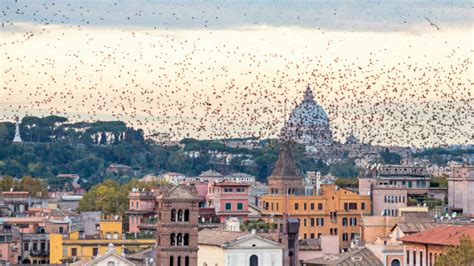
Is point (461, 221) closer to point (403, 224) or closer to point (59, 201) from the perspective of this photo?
point (403, 224)

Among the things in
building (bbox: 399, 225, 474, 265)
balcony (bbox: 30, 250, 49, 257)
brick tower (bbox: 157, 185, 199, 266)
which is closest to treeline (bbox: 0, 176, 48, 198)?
balcony (bbox: 30, 250, 49, 257)

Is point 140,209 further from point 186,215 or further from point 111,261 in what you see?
point 186,215

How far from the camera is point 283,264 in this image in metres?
103

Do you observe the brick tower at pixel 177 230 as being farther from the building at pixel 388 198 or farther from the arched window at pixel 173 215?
the building at pixel 388 198

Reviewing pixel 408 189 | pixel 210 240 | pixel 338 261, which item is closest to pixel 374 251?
pixel 338 261

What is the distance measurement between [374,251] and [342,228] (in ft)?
115

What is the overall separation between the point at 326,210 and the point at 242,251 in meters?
33.9

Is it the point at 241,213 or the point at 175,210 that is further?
the point at 241,213

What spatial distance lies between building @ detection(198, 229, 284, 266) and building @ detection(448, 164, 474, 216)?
32542mm

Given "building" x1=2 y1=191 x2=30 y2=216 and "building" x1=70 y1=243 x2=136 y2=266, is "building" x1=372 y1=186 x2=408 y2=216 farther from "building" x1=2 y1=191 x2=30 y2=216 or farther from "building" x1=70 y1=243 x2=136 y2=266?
"building" x1=70 y1=243 x2=136 y2=266

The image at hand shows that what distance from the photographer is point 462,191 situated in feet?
462

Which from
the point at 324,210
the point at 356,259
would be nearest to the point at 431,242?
the point at 356,259

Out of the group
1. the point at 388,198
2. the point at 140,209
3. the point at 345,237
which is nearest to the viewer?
the point at 140,209

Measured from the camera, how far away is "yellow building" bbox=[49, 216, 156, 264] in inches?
4247
